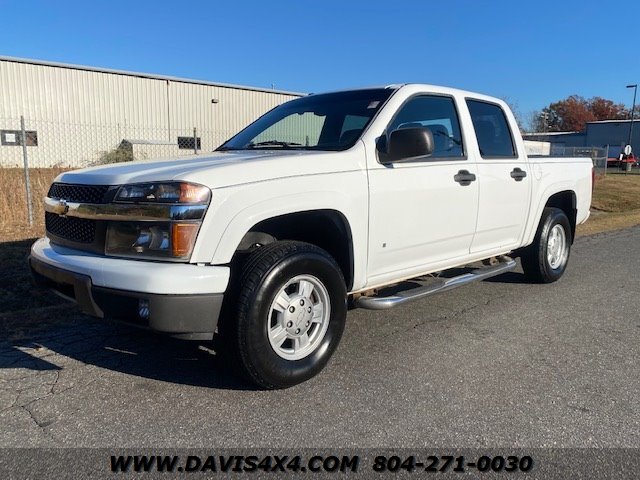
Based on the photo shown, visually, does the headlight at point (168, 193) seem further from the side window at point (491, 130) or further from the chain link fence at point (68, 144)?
the chain link fence at point (68, 144)

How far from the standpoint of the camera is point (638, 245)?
915cm

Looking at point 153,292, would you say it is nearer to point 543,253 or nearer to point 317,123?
point 317,123

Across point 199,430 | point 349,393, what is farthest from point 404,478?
point 199,430

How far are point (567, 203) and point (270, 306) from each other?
465 centimetres

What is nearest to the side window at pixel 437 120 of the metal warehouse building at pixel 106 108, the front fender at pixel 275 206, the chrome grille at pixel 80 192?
the front fender at pixel 275 206

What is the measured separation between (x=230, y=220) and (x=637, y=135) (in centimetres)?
7366

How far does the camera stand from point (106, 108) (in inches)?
1193

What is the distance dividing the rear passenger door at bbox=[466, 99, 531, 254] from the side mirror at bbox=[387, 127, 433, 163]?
124cm

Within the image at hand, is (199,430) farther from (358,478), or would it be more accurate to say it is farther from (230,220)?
(230,220)

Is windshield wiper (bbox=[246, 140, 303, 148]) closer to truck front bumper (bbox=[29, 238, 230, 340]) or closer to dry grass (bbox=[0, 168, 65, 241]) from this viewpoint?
truck front bumper (bbox=[29, 238, 230, 340])

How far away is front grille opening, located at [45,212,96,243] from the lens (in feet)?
10.7

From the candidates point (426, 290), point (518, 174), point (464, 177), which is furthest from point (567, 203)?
point (426, 290)

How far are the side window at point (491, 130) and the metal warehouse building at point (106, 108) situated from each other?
17271mm

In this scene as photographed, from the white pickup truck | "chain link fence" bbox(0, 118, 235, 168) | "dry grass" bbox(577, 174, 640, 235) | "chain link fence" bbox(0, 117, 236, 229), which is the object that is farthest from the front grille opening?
"chain link fence" bbox(0, 118, 235, 168)
